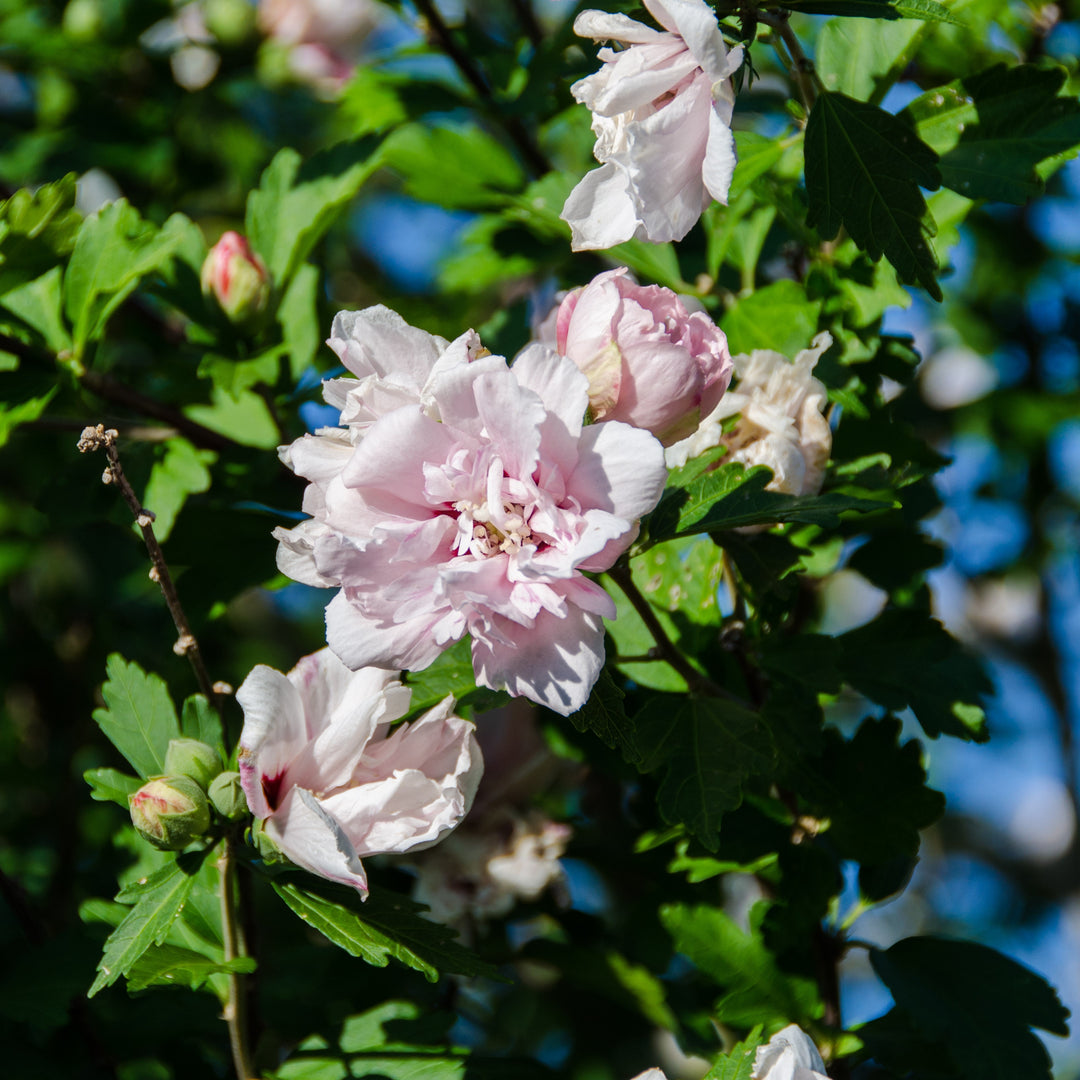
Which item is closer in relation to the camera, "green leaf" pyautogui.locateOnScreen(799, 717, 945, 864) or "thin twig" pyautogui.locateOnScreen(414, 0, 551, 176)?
"green leaf" pyautogui.locateOnScreen(799, 717, 945, 864)

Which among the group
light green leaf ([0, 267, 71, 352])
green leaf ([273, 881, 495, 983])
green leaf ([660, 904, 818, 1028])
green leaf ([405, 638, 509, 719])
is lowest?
green leaf ([660, 904, 818, 1028])

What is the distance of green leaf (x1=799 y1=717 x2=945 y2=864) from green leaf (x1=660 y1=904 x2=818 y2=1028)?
0.16 m

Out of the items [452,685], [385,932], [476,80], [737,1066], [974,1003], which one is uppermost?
[476,80]

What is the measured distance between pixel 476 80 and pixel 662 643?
1348 millimetres

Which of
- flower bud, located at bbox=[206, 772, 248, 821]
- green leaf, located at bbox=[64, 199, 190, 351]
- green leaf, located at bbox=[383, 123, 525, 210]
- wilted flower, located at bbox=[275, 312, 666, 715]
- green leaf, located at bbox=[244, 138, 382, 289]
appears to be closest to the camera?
wilted flower, located at bbox=[275, 312, 666, 715]

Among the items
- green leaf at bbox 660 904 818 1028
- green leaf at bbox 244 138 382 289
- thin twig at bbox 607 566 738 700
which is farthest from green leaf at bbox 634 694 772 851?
green leaf at bbox 244 138 382 289

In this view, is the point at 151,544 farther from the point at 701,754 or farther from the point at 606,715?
the point at 701,754

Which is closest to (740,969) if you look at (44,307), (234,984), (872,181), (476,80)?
(234,984)

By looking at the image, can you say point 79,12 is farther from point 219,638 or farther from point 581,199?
point 581,199

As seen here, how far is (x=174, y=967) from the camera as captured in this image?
1.19 m

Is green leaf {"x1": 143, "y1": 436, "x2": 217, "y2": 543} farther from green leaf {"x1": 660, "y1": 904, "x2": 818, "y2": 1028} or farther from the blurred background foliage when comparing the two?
green leaf {"x1": 660, "y1": 904, "x2": 818, "y2": 1028}

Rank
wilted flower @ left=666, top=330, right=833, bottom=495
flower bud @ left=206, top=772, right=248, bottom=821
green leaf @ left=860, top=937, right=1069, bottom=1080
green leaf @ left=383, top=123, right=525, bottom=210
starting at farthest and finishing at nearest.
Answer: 1. green leaf @ left=383, top=123, right=525, bottom=210
2. green leaf @ left=860, top=937, right=1069, bottom=1080
3. wilted flower @ left=666, top=330, right=833, bottom=495
4. flower bud @ left=206, top=772, right=248, bottom=821

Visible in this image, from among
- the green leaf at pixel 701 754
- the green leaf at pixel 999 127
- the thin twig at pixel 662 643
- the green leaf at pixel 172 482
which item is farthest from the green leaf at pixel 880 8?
the green leaf at pixel 172 482

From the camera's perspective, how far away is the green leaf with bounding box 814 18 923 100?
150cm
